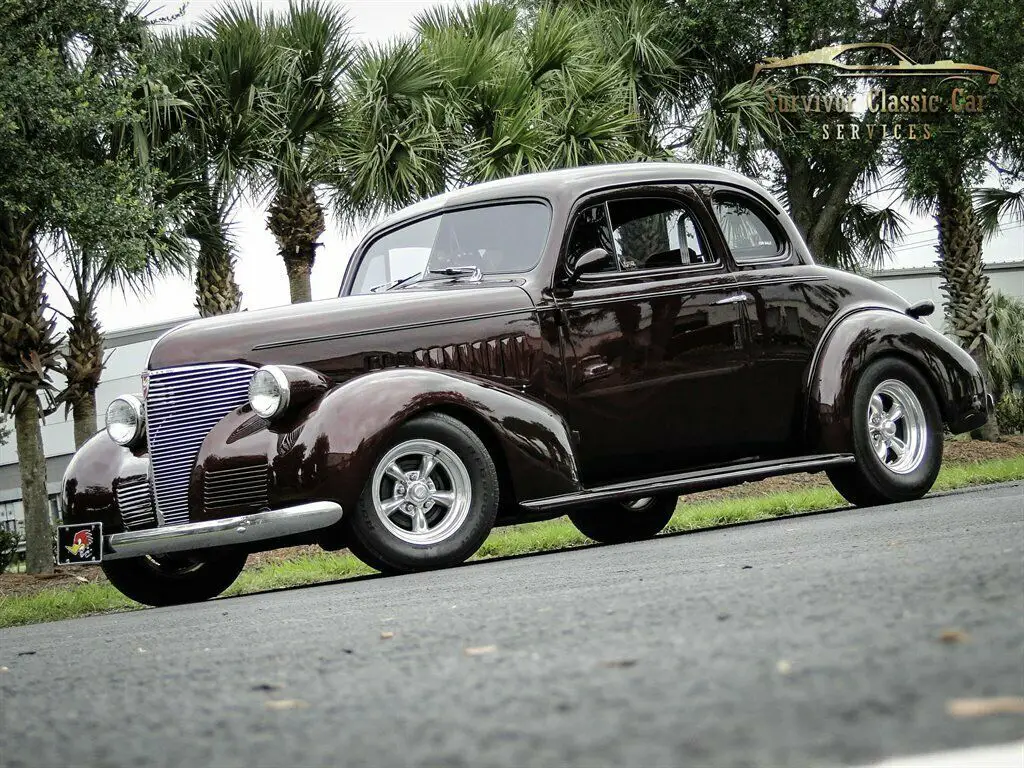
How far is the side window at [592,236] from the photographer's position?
23.1 ft

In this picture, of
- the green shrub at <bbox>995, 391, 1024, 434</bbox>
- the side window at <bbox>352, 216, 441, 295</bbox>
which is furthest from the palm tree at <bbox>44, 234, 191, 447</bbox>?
the green shrub at <bbox>995, 391, 1024, 434</bbox>

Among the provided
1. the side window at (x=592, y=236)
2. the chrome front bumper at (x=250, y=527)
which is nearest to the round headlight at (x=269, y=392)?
the chrome front bumper at (x=250, y=527)

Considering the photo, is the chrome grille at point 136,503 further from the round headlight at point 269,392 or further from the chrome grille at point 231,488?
the round headlight at point 269,392

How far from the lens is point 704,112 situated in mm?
18047

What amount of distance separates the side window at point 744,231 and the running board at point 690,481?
1.25 meters

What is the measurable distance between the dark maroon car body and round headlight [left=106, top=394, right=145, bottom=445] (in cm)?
9

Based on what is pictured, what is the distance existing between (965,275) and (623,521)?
1336 centimetres

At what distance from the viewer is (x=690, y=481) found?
6.89 metres

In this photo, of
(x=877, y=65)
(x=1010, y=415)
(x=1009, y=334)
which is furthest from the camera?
(x=1009, y=334)

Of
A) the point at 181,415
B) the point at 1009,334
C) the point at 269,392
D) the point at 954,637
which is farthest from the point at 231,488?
the point at 1009,334

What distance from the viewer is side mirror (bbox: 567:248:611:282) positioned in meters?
6.64

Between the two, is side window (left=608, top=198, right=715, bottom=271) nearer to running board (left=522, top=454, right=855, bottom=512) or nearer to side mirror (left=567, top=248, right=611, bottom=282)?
side mirror (left=567, top=248, right=611, bottom=282)

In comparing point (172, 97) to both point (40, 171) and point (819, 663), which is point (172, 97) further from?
point (819, 663)

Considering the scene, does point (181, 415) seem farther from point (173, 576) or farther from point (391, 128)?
point (391, 128)
